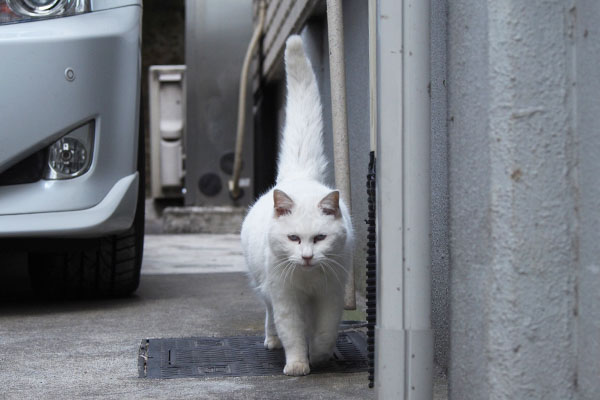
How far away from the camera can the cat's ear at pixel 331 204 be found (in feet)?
7.46

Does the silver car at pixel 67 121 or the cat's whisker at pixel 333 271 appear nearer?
the cat's whisker at pixel 333 271

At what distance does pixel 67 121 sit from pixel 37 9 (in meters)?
0.40

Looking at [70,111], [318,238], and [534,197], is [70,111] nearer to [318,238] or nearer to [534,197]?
[318,238]

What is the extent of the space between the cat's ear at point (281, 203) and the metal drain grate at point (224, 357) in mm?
428

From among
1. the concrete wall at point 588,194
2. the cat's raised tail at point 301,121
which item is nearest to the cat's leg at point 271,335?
the cat's raised tail at point 301,121

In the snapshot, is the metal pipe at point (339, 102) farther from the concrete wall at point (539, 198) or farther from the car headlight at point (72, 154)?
the concrete wall at point (539, 198)

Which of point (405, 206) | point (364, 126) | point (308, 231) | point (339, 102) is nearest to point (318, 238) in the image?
point (308, 231)

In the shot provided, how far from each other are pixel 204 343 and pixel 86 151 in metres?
0.78

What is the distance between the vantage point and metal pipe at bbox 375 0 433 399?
5.16ft

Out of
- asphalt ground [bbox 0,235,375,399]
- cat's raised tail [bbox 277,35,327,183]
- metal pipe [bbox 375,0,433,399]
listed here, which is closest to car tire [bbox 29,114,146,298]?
asphalt ground [bbox 0,235,375,399]

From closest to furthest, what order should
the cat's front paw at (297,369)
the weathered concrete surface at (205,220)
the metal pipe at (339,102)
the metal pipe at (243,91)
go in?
the cat's front paw at (297,369)
the metal pipe at (339,102)
the metal pipe at (243,91)
the weathered concrete surface at (205,220)

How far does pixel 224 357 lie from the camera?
2404 millimetres

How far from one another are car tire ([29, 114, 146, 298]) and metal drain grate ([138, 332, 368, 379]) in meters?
0.73

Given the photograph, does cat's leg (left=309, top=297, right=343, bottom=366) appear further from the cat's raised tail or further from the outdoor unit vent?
the outdoor unit vent
